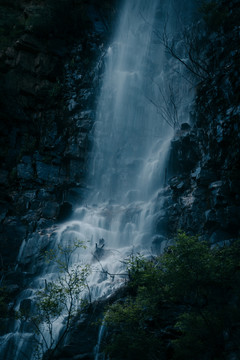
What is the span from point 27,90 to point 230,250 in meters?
26.5

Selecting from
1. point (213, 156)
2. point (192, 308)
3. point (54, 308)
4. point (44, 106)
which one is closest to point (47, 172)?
point (44, 106)

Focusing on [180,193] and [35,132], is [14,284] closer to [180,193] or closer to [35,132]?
[180,193]

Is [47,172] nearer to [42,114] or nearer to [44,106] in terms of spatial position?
[42,114]

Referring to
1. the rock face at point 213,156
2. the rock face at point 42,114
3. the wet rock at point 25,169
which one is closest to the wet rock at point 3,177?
the rock face at point 42,114

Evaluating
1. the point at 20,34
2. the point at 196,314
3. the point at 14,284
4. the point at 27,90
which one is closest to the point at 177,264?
the point at 196,314

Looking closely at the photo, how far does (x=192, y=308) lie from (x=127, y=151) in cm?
2017

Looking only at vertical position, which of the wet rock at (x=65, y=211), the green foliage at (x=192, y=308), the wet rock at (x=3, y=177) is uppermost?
the wet rock at (x=3, y=177)

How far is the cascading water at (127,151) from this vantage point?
682 inches

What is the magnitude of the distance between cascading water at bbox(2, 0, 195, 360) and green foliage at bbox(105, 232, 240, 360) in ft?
14.8

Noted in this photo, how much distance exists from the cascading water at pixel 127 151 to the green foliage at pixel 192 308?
14.8 feet

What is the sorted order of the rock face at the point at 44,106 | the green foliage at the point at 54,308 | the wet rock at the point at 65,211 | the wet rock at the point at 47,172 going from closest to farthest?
the green foliage at the point at 54,308
the wet rock at the point at 65,211
the rock face at the point at 44,106
the wet rock at the point at 47,172

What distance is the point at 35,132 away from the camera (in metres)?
27.4

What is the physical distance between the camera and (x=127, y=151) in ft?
88.0

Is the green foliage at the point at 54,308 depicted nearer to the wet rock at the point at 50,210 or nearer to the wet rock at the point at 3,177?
the wet rock at the point at 50,210
